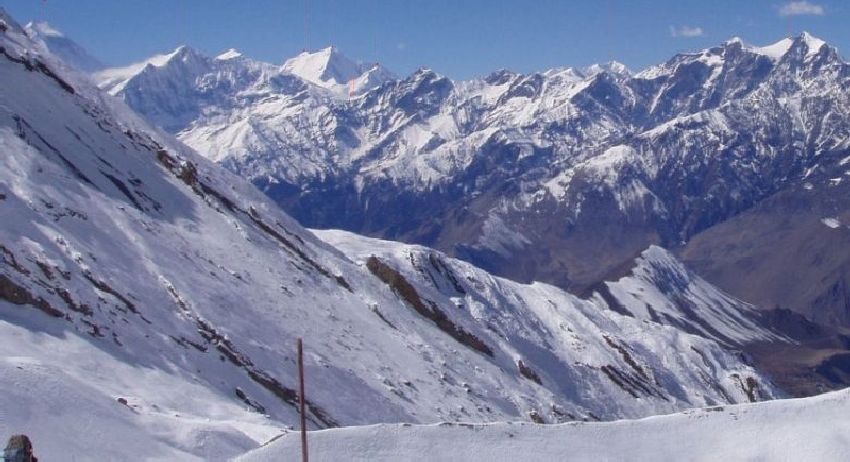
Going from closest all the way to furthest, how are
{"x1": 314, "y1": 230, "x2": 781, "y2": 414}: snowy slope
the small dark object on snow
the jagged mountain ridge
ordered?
1. the small dark object on snow
2. the jagged mountain ridge
3. {"x1": 314, "y1": 230, "x2": 781, "y2": 414}: snowy slope

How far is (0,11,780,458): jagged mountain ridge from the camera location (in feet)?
145

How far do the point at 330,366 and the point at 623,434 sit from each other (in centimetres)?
3518

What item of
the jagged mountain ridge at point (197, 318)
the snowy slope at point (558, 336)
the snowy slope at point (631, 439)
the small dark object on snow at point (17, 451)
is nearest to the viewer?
the small dark object on snow at point (17, 451)

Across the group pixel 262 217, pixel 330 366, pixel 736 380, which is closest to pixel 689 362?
pixel 736 380

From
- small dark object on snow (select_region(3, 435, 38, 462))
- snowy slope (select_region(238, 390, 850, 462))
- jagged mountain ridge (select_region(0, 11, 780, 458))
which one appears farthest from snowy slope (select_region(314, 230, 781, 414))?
small dark object on snow (select_region(3, 435, 38, 462))

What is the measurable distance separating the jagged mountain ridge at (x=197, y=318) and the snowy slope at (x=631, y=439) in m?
6.09

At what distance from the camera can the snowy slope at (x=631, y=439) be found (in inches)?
1423

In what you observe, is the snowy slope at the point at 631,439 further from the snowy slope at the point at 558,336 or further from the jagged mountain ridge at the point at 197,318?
the snowy slope at the point at 558,336

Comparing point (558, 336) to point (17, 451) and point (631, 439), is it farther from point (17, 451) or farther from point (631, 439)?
point (17, 451)

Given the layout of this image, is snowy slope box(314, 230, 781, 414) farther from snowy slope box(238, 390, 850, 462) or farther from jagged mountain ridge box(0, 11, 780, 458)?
snowy slope box(238, 390, 850, 462)

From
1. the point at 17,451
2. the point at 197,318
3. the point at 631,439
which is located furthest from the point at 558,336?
the point at 17,451

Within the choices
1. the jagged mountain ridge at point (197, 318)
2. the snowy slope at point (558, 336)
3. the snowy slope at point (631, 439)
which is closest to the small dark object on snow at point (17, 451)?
the jagged mountain ridge at point (197, 318)

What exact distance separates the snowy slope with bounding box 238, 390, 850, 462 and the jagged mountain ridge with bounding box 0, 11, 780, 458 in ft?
20.0

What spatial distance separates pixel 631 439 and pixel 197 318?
119 ft
